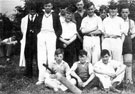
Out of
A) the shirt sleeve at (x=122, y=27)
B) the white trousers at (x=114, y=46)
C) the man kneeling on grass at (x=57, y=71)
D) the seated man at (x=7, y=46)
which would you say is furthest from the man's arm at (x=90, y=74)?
the seated man at (x=7, y=46)

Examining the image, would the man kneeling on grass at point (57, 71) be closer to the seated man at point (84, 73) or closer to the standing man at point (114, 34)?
the seated man at point (84, 73)

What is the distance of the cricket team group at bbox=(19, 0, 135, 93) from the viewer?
4816 mm

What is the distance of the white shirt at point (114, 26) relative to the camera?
201 inches

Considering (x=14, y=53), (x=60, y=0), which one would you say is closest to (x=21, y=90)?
(x=60, y=0)

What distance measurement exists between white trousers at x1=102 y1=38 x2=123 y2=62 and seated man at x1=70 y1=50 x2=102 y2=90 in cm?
51

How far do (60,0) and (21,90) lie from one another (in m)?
2.86

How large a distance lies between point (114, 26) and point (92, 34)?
437 mm

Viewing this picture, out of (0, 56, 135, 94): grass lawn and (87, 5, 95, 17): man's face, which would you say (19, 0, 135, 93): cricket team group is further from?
(0, 56, 135, 94): grass lawn

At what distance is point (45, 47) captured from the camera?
211 inches

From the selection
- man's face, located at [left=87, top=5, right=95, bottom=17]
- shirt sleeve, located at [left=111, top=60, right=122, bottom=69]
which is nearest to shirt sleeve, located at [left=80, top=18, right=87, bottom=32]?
man's face, located at [left=87, top=5, right=95, bottom=17]

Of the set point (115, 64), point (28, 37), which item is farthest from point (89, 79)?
point (28, 37)

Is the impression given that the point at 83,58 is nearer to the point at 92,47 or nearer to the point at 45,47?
the point at 92,47

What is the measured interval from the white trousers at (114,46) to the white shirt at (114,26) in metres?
0.13

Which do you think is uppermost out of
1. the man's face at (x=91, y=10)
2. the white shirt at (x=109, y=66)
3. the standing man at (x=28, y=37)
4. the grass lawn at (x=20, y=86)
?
the man's face at (x=91, y=10)
